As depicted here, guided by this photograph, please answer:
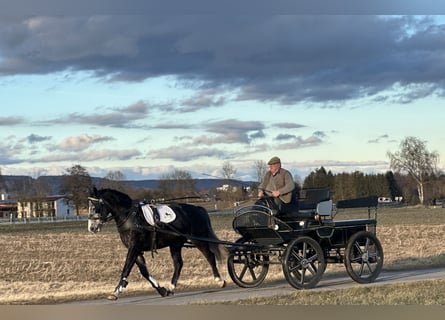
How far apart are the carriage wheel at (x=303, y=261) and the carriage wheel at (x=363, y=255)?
2.36 ft

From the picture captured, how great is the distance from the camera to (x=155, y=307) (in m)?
9.77

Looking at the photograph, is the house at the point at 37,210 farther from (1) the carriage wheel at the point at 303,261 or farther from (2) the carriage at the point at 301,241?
(1) the carriage wheel at the point at 303,261

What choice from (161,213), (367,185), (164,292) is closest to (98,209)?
(161,213)

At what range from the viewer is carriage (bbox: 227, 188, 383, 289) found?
471 inches

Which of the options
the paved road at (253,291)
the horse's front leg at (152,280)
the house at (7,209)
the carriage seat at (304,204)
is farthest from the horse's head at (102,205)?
the house at (7,209)

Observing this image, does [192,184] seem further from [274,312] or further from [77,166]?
[274,312]

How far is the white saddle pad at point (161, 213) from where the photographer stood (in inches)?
447

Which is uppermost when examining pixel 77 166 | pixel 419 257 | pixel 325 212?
pixel 77 166

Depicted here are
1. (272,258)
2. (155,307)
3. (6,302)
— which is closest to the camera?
(155,307)

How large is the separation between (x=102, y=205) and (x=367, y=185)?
2191 centimetres

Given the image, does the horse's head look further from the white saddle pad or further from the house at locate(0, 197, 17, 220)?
the house at locate(0, 197, 17, 220)

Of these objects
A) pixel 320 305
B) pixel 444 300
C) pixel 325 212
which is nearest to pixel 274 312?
pixel 320 305

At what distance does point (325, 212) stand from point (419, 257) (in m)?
6.97

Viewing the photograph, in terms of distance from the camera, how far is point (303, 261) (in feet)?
39.3
